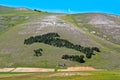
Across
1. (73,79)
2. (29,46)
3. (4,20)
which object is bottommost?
(73,79)

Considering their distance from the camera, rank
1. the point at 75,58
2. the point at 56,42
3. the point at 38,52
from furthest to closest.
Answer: the point at 56,42 < the point at 38,52 < the point at 75,58

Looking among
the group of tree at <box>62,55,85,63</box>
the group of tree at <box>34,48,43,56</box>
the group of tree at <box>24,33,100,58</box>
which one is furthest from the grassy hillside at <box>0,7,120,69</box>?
the group of tree at <box>24,33,100,58</box>

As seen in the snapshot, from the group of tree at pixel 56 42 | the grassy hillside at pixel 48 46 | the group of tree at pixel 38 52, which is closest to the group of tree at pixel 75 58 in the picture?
the grassy hillside at pixel 48 46

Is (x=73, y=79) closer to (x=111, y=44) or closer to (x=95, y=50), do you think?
(x=95, y=50)

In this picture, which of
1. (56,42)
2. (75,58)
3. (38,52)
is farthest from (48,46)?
(75,58)

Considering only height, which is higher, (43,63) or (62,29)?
(62,29)

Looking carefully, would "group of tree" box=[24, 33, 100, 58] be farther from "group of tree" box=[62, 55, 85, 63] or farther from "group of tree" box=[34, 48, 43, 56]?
"group of tree" box=[34, 48, 43, 56]

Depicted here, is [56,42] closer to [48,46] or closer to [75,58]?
[48,46]

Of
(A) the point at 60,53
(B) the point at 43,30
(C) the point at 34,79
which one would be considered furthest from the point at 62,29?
(C) the point at 34,79

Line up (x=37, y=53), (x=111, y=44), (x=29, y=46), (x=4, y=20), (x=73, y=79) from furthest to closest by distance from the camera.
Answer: (x=4, y=20) → (x=111, y=44) → (x=29, y=46) → (x=37, y=53) → (x=73, y=79)
